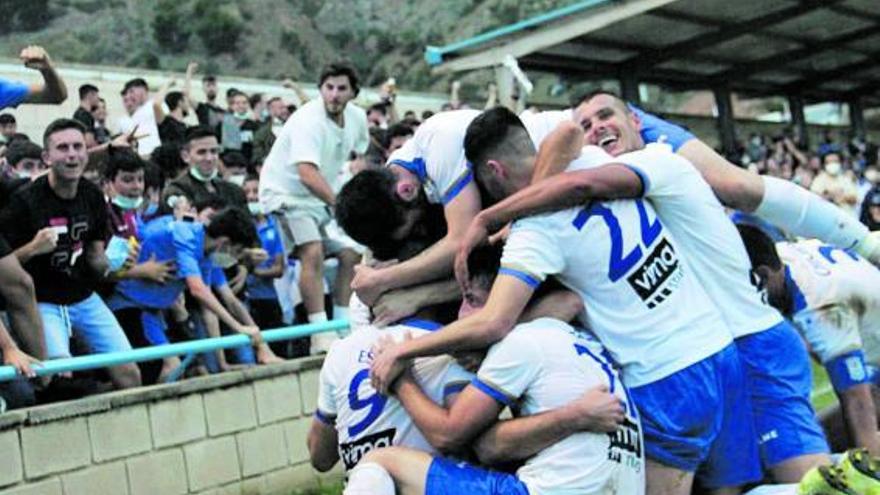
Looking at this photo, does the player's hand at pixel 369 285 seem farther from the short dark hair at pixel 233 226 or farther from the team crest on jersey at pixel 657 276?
the short dark hair at pixel 233 226

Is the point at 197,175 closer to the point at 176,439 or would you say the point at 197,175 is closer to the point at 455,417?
the point at 176,439

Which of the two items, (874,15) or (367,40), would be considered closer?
(874,15)

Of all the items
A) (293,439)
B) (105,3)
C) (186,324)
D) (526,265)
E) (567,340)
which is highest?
(105,3)

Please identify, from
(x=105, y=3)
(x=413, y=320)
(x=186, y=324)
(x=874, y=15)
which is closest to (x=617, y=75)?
(x=874, y=15)

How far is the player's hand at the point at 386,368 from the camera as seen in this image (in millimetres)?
3996

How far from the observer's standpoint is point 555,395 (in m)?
3.88

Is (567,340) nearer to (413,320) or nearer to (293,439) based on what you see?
(413,320)

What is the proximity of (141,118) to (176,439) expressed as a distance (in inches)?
210

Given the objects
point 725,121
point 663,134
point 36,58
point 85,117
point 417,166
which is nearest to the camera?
point 417,166

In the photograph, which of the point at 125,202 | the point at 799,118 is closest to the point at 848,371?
the point at 125,202

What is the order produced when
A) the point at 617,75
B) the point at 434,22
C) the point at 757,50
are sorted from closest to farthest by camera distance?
the point at 617,75
the point at 757,50
the point at 434,22

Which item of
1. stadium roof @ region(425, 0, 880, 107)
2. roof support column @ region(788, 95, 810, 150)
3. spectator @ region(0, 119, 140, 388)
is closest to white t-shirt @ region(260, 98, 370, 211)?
spectator @ region(0, 119, 140, 388)

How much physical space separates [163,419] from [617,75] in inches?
699

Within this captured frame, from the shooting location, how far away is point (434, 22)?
62656mm
